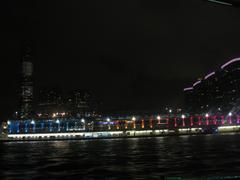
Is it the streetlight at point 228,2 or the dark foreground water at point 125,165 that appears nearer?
the streetlight at point 228,2

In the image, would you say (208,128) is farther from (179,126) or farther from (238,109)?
(238,109)

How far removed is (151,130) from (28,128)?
51564 mm

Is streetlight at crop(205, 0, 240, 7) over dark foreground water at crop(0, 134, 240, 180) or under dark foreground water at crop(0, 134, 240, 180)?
over

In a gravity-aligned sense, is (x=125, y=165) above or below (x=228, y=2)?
below

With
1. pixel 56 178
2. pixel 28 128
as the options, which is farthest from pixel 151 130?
pixel 56 178

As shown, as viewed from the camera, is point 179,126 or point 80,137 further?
point 179,126

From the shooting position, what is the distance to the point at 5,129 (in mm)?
161375

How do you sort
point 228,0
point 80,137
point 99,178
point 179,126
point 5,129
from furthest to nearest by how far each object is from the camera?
point 179,126
point 5,129
point 80,137
point 99,178
point 228,0

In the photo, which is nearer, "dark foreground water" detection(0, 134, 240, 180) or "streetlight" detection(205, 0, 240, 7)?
"streetlight" detection(205, 0, 240, 7)

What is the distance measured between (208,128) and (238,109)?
3665 centimetres

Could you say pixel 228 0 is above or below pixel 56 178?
above

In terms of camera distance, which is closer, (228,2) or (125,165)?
(228,2)

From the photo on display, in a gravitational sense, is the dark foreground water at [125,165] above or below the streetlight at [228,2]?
below

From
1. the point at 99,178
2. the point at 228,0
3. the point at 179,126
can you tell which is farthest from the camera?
the point at 179,126
